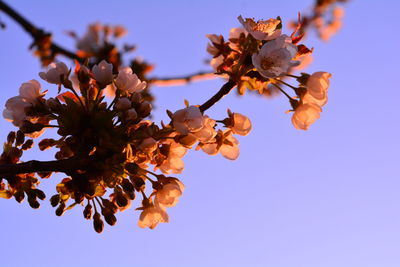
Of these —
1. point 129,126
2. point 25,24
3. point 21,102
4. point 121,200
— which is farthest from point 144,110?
point 25,24

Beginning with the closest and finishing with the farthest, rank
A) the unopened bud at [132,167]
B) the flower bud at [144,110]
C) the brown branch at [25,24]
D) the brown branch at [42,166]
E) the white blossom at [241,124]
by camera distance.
A: the brown branch at [42,166], the unopened bud at [132,167], the flower bud at [144,110], the white blossom at [241,124], the brown branch at [25,24]

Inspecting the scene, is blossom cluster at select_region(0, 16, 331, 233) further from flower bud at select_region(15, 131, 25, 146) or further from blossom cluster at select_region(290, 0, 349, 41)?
blossom cluster at select_region(290, 0, 349, 41)

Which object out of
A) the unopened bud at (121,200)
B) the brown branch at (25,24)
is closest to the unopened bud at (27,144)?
the unopened bud at (121,200)

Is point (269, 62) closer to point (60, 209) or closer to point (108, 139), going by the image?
point (108, 139)

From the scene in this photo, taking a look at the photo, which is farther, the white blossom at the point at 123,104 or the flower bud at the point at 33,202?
the flower bud at the point at 33,202

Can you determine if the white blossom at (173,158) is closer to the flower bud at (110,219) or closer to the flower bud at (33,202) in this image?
the flower bud at (110,219)

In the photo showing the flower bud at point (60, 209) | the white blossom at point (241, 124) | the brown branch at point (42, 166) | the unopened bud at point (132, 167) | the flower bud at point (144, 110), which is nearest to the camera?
the brown branch at point (42, 166)

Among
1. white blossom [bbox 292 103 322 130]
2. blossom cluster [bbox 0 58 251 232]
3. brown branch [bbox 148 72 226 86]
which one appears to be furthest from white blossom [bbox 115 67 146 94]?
brown branch [bbox 148 72 226 86]
